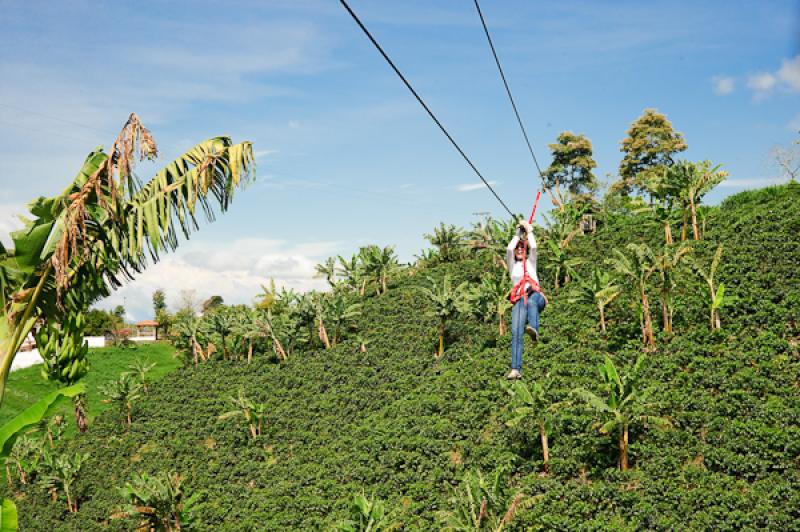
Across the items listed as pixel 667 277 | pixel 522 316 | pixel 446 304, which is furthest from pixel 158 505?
pixel 667 277

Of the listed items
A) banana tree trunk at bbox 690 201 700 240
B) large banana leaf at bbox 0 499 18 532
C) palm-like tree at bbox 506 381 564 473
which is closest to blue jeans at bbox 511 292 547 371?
palm-like tree at bbox 506 381 564 473

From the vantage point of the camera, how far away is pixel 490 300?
52.9ft

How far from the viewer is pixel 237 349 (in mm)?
21234

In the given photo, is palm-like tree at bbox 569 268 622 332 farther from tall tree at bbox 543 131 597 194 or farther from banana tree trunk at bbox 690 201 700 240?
tall tree at bbox 543 131 597 194

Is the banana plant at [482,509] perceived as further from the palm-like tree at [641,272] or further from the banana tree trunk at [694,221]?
the banana tree trunk at [694,221]

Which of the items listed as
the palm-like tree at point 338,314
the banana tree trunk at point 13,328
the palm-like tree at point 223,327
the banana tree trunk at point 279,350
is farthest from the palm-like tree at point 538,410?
the palm-like tree at point 223,327

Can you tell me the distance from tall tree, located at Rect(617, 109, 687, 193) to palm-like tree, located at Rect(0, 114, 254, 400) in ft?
105

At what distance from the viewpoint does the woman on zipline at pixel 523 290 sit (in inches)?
302

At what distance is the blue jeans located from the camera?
7844 mm

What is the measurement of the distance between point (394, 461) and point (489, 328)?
212 inches

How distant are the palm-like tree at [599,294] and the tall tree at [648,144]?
23489mm

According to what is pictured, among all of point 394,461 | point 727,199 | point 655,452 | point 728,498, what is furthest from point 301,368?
point 727,199

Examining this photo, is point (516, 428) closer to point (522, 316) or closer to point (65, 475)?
point (522, 316)

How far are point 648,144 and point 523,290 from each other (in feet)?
106
